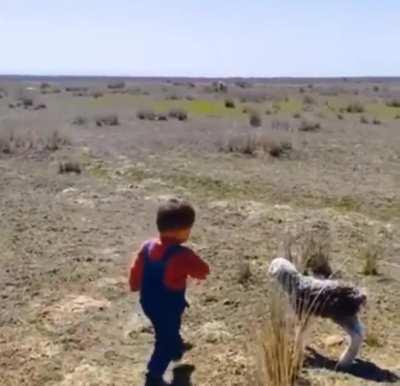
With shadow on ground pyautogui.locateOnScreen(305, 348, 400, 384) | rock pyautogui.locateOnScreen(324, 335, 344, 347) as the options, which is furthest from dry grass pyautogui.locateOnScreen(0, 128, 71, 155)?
shadow on ground pyautogui.locateOnScreen(305, 348, 400, 384)

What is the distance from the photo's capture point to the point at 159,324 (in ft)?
18.8

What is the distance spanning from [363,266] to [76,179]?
317 inches

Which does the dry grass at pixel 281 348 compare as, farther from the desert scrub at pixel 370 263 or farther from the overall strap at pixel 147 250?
the desert scrub at pixel 370 263

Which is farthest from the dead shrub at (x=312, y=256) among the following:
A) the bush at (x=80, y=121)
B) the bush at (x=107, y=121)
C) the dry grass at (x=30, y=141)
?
the bush at (x=80, y=121)

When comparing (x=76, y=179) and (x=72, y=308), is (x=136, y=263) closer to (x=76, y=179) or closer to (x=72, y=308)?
(x=72, y=308)

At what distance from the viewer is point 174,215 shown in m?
5.43

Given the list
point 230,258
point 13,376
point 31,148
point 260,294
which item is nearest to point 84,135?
point 31,148

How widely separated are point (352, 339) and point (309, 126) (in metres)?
22.5

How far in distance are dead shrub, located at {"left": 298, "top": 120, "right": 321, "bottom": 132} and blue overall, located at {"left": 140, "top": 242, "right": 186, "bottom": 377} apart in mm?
22791

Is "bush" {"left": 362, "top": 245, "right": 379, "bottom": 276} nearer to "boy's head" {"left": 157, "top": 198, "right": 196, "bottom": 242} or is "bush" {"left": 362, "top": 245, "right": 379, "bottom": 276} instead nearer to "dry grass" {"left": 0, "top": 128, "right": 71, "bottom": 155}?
"boy's head" {"left": 157, "top": 198, "right": 196, "bottom": 242}

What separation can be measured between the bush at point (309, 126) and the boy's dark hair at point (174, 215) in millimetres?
22961

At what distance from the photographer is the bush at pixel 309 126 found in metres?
28.2

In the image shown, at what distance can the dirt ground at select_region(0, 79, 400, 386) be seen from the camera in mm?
6453

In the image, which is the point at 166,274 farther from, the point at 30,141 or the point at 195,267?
the point at 30,141
